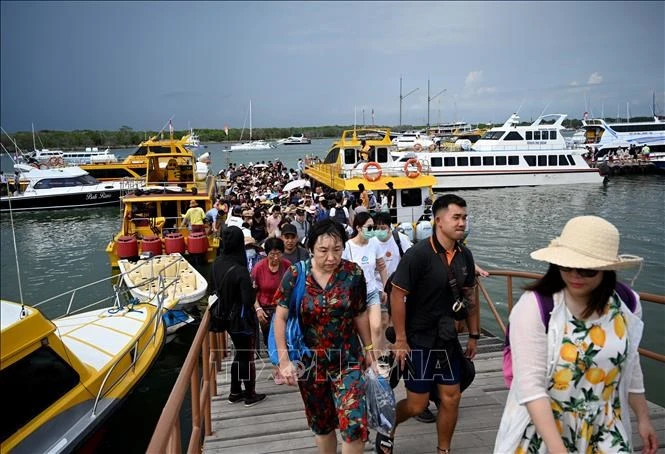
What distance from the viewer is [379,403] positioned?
10.0 feet

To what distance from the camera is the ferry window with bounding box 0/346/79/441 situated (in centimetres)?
402

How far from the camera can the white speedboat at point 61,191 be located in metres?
30.0

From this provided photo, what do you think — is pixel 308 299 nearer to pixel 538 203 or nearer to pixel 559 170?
pixel 538 203

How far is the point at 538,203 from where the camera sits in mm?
28953

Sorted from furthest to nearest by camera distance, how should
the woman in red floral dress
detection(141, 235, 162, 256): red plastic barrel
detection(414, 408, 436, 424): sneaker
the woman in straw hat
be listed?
detection(141, 235, 162, 256): red plastic barrel < detection(414, 408, 436, 424): sneaker < the woman in red floral dress < the woman in straw hat

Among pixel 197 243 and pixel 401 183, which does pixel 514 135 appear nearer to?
pixel 401 183

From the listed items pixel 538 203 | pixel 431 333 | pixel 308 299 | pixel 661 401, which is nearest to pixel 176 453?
pixel 308 299

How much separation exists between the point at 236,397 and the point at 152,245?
1014cm

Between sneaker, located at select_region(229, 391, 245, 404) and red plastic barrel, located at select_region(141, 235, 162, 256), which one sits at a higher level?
sneaker, located at select_region(229, 391, 245, 404)

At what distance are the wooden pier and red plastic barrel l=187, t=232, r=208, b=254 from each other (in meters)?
9.40

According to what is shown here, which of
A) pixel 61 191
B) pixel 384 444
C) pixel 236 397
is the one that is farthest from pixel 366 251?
pixel 61 191

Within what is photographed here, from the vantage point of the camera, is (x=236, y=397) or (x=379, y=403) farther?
(x=236, y=397)

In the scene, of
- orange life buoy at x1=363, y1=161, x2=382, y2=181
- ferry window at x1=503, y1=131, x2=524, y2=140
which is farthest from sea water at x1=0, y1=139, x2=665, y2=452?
orange life buoy at x1=363, y1=161, x2=382, y2=181

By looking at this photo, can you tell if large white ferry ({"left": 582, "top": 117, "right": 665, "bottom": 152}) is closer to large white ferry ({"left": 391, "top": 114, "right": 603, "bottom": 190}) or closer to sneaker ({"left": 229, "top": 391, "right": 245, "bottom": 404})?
large white ferry ({"left": 391, "top": 114, "right": 603, "bottom": 190})
